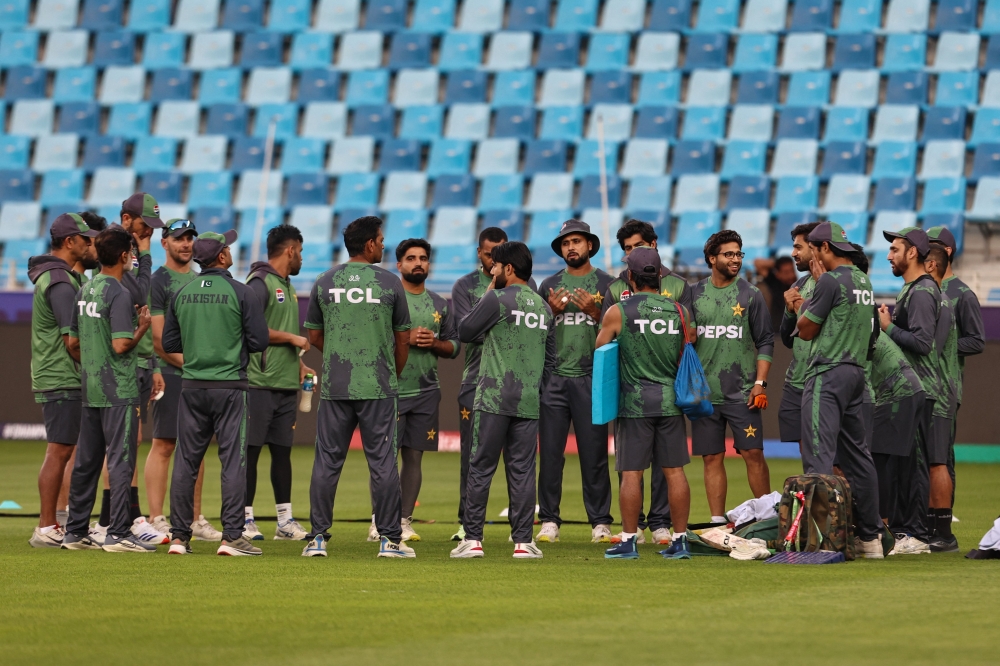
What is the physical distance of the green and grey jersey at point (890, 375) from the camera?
9.14 meters

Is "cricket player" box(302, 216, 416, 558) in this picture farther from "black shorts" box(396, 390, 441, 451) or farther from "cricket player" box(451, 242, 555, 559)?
"black shorts" box(396, 390, 441, 451)

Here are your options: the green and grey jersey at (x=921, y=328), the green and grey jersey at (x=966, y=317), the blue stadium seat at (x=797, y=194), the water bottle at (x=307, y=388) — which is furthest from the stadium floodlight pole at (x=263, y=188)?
the green and grey jersey at (x=921, y=328)

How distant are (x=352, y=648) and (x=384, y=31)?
69.8ft

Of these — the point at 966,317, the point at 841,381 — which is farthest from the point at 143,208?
the point at 966,317

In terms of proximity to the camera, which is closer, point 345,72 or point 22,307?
point 22,307

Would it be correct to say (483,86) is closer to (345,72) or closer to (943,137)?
(345,72)

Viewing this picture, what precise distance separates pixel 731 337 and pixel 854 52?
14666mm

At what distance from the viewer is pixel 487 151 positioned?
2323cm

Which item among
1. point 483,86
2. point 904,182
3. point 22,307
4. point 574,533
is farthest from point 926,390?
point 483,86

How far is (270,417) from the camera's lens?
32.3ft

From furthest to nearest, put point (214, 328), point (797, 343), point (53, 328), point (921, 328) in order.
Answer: point (797, 343) → point (53, 328) → point (921, 328) → point (214, 328)

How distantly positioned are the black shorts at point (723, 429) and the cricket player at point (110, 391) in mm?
3755

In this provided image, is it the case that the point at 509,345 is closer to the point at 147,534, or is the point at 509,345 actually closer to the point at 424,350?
the point at 424,350

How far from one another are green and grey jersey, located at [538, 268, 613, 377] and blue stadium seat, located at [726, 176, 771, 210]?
12362 mm
